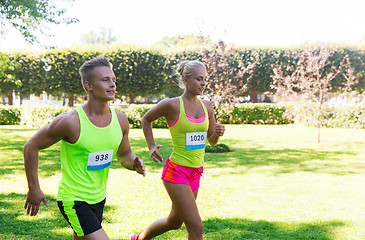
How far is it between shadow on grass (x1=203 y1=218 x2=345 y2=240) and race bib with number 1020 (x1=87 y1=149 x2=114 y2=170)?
2.42 m

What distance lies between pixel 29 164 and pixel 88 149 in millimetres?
434

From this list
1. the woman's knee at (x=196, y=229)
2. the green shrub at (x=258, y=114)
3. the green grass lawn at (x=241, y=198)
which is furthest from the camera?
the green shrub at (x=258, y=114)

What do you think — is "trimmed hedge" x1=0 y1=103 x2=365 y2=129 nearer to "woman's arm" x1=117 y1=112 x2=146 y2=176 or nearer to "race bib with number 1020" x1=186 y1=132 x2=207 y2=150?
"race bib with number 1020" x1=186 y1=132 x2=207 y2=150

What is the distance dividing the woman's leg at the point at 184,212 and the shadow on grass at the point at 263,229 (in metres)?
1.10

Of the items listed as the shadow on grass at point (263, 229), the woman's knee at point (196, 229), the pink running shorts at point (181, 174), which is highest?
the pink running shorts at point (181, 174)

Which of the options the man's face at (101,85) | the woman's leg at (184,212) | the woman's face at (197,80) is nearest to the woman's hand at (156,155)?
the woman's leg at (184,212)

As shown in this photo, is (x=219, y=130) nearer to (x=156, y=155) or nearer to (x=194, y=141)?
(x=194, y=141)

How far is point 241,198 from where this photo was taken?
654 cm

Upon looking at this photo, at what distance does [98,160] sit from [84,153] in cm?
12

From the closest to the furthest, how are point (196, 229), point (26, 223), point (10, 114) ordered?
point (196, 229) < point (26, 223) < point (10, 114)

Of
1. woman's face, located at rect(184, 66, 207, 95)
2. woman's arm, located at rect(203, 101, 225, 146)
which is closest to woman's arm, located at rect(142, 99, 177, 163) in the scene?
woman's face, located at rect(184, 66, 207, 95)

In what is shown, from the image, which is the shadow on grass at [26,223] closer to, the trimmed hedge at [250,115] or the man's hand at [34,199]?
the man's hand at [34,199]

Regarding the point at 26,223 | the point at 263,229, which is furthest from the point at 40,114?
the point at 263,229

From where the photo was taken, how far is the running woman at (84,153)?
2570 millimetres
